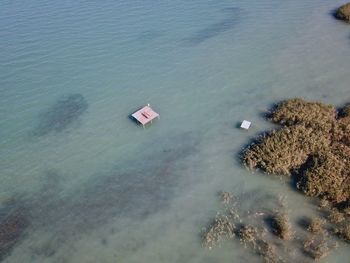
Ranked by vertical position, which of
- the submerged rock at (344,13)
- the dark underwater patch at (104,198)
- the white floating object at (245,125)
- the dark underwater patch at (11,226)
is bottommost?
the dark underwater patch at (11,226)

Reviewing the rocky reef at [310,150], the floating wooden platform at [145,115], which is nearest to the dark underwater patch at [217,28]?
the floating wooden platform at [145,115]

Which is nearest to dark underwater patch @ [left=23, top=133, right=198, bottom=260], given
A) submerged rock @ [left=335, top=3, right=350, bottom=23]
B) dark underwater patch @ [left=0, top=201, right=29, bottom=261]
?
dark underwater patch @ [left=0, top=201, right=29, bottom=261]

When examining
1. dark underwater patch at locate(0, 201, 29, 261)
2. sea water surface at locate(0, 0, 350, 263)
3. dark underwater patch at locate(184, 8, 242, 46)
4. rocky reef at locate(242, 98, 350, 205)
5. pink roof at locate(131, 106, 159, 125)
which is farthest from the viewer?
dark underwater patch at locate(184, 8, 242, 46)

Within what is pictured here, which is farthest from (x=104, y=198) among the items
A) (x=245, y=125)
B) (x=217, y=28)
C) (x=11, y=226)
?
(x=217, y=28)

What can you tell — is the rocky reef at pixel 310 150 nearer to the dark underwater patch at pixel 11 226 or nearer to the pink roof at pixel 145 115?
the pink roof at pixel 145 115

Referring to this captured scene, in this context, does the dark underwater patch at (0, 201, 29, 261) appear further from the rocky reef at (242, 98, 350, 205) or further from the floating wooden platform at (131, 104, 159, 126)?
the rocky reef at (242, 98, 350, 205)
